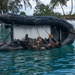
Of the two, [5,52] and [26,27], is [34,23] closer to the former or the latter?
[26,27]

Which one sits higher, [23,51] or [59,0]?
[59,0]

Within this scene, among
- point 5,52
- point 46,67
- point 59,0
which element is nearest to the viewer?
point 46,67

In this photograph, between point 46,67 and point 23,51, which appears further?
point 23,51

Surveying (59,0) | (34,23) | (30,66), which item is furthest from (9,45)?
(59,0)

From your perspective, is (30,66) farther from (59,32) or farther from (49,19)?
(59,32)

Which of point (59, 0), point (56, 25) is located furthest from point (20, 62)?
point (59, 0)

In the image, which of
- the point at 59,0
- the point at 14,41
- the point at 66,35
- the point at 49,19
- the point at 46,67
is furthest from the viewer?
the point at 59,0

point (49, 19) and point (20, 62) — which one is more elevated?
point (49, 19)

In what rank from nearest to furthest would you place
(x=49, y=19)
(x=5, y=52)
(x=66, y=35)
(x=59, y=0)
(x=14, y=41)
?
(x=5, y=52), (x=14, y=41), (x=49, y=19), (x=66, y=35), (x=59, y=0)

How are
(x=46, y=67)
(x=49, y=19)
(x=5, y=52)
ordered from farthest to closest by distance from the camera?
1. (x=49, y=19)
2. (x=5, y=52)
3. (x=46, y=67)

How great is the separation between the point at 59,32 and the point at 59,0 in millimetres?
21972

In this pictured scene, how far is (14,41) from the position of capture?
18.5m

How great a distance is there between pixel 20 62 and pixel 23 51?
14.4ft

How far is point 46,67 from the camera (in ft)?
38.3
